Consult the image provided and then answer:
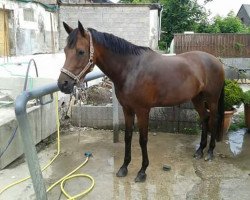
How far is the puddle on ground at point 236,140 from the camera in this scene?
4770 mm

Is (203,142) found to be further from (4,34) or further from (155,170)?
(4,34)

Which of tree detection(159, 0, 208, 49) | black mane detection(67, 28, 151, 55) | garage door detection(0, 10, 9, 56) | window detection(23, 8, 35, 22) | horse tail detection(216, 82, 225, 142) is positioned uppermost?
tree detection(159, 0, 208, 49)

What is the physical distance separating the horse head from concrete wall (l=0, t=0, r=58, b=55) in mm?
9834

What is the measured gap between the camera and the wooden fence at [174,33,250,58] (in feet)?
55.9

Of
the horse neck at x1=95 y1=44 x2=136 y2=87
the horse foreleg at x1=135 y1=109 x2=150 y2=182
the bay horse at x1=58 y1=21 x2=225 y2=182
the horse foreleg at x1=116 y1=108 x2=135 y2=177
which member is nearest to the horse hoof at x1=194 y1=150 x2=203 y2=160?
the bay horse at x1=58 y1=21 x2=225 y2=182

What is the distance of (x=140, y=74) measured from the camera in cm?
358

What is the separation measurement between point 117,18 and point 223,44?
20.5 feet

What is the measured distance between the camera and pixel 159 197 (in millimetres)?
3334

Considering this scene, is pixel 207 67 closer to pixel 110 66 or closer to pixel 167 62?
pixel 167 62

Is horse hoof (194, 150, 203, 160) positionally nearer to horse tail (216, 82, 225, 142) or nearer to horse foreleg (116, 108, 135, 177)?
horse tail (216, 82, 225, 142)

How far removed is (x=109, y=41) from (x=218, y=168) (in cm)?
224

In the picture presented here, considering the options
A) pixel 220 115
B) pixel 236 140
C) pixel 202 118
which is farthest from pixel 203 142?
pixel 236 140

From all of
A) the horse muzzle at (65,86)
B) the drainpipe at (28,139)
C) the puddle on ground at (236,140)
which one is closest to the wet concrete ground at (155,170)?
the puddle on ground at (236,140)

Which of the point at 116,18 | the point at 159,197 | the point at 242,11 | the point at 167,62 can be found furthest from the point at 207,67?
the point at 242,11
